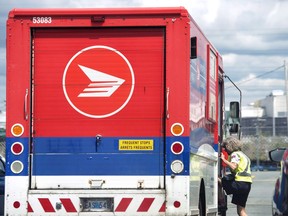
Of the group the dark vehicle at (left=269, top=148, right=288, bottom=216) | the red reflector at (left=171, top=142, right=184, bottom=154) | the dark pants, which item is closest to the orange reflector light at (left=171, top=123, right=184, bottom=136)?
the red reflector at (left=171, top=142, right=184, bottom=154)

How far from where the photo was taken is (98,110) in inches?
441

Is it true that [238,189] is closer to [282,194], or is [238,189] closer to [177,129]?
[177,129]

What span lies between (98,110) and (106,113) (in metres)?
0.11

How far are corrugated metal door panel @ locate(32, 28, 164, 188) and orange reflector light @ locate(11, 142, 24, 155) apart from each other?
0.18 m

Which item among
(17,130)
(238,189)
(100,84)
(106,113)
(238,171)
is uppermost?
(100,84)

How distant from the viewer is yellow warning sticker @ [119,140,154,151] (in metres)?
11.2

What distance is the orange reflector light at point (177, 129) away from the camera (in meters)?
11.0

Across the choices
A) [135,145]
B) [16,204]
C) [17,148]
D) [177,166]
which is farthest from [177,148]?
[16,204]

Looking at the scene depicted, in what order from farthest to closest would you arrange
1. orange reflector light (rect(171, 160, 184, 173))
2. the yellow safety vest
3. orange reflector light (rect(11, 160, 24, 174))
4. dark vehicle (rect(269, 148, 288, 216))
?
1. the yellow safety vest
2. orange reflector light (rect(11, 160, 24, 174))
3. orange reflector light (rect(171, 160, 184, 173))
4. dark vehicle (rect(269, 148, 288, 216))

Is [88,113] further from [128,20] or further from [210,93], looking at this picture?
[210,93]

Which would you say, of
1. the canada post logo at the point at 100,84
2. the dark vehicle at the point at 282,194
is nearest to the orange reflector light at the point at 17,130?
the canada post logo at the point at 100,84

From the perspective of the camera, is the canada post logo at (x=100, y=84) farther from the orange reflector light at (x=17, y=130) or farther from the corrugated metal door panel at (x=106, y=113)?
the orange reflector light at (x=17, y=130)

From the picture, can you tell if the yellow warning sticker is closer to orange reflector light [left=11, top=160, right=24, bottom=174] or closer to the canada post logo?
the canada post logo

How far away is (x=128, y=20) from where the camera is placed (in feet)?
36.6
